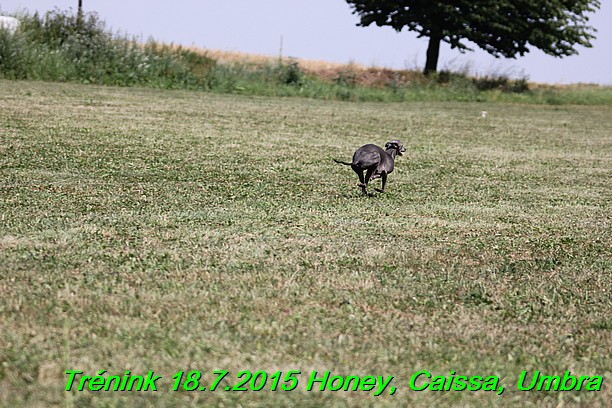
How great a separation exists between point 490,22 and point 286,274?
30415 millimetres

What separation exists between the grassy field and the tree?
23499 mm

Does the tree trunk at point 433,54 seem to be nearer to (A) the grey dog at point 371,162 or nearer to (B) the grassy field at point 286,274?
(B) the grassy field at point 286,274

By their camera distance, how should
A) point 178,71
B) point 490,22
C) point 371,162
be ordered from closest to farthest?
point 371,162 < point 178,71 < point 490,22

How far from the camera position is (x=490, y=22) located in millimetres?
32844

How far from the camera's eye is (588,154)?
13.7m

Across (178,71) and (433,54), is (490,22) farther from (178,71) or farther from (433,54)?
(178,71)

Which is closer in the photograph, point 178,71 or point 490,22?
point 178,71

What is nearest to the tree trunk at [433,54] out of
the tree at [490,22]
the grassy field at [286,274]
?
the tree at [490,22]

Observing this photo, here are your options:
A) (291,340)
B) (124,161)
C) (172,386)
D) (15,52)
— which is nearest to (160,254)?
(291,340)

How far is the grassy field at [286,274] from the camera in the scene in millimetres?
3225

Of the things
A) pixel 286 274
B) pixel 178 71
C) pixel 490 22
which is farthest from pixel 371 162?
pixel 490 22

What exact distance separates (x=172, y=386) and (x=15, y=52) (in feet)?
62.8

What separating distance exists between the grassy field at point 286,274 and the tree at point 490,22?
77.1 feet

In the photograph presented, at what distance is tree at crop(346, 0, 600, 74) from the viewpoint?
32719mm
